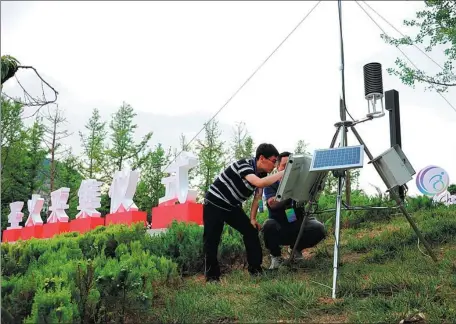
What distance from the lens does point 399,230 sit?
5.77m

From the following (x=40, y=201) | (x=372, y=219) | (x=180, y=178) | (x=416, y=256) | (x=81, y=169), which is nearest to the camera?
(x=416, y=256)

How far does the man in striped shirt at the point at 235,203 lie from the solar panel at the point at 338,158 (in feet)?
1.94

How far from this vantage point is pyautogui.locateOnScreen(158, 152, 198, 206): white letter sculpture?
950 cm

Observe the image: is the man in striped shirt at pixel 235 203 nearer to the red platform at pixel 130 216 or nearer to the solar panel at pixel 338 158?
the solar panel at pixel 338 158

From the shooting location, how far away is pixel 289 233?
4.99 metres

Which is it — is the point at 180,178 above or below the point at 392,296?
above

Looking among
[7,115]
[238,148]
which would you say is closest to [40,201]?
[7,115]

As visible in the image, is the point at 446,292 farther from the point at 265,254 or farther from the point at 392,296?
the point at 265,254

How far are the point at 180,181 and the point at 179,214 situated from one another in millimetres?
810

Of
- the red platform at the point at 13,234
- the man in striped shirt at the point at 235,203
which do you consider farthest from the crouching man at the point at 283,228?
the red platform at the point at 13,234

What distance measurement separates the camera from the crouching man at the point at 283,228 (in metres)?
4.89

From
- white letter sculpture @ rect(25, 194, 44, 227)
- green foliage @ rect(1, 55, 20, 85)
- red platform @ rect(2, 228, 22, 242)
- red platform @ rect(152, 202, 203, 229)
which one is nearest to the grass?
green foliage @ rect(1, 55, 20, 85)

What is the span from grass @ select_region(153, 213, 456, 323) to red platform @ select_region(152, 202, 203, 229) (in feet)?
12.9

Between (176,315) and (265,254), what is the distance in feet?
9.14
